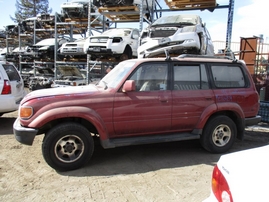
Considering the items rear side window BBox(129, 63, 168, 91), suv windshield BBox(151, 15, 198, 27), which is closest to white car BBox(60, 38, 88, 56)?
suv windshield BBox(151, 15, 198, 27)

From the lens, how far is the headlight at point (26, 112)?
3.55 meters

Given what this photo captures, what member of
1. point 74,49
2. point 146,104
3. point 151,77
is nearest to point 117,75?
Result: point 151,77

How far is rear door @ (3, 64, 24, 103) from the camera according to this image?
6.28 meters

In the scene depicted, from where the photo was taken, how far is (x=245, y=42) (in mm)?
11359

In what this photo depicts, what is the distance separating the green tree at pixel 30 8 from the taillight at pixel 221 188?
45.0m

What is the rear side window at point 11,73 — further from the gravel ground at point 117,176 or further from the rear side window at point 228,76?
the rear side window at point 228,76

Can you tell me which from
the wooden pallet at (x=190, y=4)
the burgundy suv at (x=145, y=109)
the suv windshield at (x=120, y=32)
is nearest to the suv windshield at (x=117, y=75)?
the burgundy suv at (x=145, y=109)

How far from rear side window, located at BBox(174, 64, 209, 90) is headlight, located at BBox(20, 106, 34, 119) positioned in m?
2.45

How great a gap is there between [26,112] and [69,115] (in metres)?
0.66

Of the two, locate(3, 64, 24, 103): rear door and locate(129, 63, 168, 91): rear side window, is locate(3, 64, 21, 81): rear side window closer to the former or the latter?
locate(3, 64, 24, 103): rear door

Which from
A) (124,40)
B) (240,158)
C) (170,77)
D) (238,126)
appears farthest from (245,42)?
(240,158)

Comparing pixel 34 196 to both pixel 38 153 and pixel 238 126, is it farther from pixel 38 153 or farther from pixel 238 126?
pixel 238 126

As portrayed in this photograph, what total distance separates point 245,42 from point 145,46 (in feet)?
20.7

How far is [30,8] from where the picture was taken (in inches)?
1604
